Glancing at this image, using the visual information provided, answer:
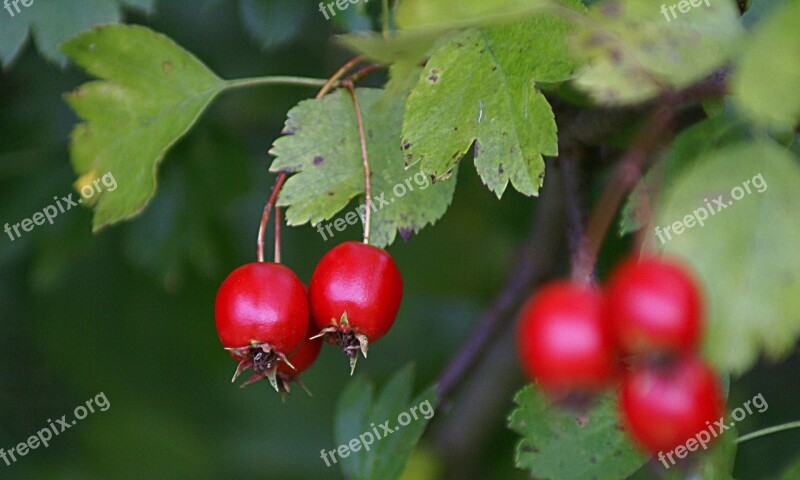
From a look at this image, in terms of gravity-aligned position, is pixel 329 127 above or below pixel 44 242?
above

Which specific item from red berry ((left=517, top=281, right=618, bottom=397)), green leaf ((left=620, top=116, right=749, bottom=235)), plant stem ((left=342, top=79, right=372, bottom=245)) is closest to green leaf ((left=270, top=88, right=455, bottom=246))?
plant stem ((left=342, top=79, right=372, bottom=245))

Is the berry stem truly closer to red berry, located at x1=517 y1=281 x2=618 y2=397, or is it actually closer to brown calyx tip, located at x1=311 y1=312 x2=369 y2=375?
red berry, located at x1=517 y1=281 x2=618 y2=397

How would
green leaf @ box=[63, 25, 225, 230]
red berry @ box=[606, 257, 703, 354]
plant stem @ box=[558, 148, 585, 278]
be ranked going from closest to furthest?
1. red berry @ box=[606, 257, 703, 354]
2. green leaf @ box=[63, 25, 225, 230]
3. plant stem @ box=[558, 148, 585, 278]

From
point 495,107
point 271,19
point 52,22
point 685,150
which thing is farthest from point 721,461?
point 52,22

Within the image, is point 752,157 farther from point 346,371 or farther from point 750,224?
point 346,371

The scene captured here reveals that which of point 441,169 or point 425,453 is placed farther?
point 425,453

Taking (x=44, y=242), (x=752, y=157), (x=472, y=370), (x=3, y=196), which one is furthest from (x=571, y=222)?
(x=3, y=196)

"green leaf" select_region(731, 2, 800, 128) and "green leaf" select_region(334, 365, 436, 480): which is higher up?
"green leaf" select_region(731, 2, 800, 128)
